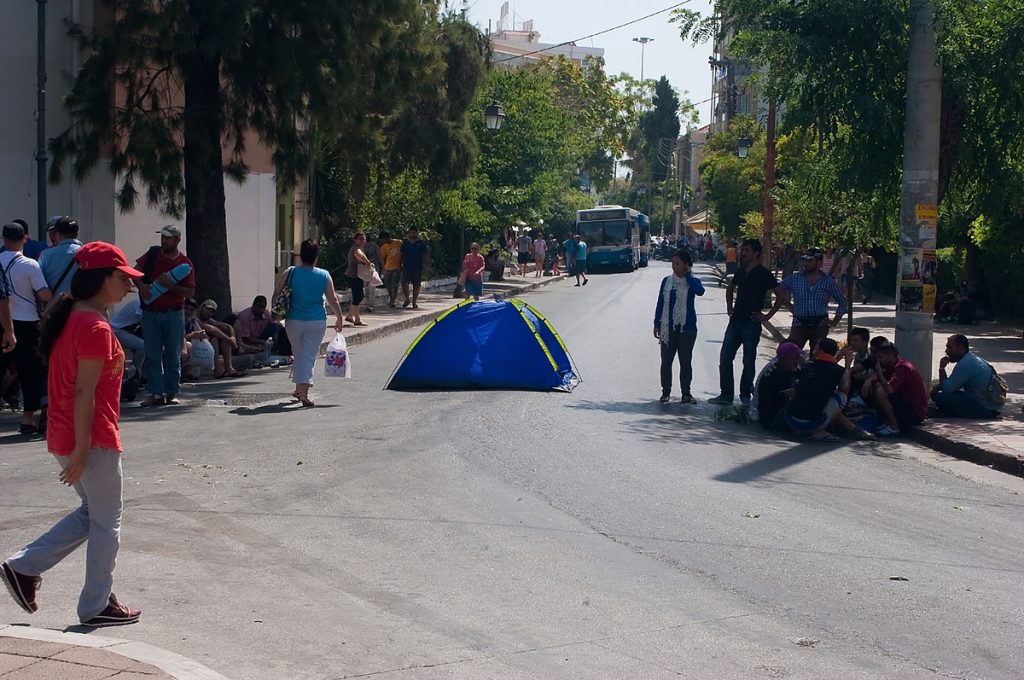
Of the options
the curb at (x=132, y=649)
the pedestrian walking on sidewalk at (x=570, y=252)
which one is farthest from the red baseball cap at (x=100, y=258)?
the pedestrian walking on sidewalk at (x=570, y=252)

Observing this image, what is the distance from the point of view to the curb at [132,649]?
4938mm

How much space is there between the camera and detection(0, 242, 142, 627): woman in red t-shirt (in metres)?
5.51

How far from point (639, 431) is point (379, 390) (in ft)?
13.3

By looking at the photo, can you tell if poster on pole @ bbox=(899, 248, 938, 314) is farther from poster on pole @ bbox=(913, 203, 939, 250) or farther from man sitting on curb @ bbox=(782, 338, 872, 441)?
man sitting on curb @ bbox=(782, 338, 872, 441)

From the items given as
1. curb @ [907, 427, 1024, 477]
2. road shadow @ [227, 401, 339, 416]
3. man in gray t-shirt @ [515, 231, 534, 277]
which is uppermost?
man in gray t-shirt @ [515, 231, 534, 277]

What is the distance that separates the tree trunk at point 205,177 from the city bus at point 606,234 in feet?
132

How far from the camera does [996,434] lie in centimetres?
1250

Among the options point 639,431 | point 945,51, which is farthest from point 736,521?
point 945,51

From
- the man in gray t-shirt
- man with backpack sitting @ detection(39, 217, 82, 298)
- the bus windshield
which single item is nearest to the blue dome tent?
man with backpack sitting @ detection(39, 217, 82, 298)

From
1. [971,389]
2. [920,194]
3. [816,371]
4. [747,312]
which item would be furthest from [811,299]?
[816,371]

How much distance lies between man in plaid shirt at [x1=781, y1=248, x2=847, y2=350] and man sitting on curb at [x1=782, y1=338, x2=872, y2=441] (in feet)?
7.61

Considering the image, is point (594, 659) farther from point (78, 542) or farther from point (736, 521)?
point (736, 521)

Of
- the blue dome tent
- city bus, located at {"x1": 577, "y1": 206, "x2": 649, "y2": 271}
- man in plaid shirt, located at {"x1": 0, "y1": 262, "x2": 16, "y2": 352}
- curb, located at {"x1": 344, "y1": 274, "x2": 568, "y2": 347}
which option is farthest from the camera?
city bus, located at {"x1": 577, "y1": 206, "x2": 649, "y2": 271}

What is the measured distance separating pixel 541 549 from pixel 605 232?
51.3 m
